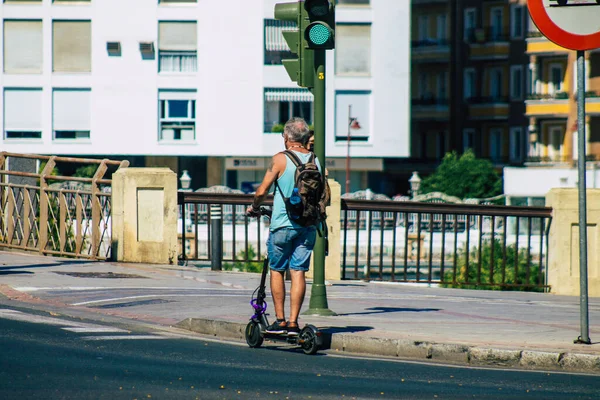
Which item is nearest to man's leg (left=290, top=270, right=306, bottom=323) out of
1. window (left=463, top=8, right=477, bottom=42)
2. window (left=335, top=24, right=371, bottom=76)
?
window (left=335, top=24, right=371, bottom=76)

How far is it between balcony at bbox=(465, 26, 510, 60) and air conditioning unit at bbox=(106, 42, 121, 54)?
22.7 meters

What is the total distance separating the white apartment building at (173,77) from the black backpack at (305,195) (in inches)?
1709

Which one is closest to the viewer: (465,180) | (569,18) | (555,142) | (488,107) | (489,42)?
(569,18)

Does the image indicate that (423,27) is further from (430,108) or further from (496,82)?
(496,82)

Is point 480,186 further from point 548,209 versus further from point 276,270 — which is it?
point 276,270

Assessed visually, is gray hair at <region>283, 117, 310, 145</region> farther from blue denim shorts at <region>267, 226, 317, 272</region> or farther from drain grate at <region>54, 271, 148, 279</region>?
drain grate at <region>54, 271, 148, 279</region>

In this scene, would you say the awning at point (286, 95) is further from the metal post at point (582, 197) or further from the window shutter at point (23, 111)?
the metal post at point (582, 197)

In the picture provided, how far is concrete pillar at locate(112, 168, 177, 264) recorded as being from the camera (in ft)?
54.6

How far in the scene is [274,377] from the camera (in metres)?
7.93

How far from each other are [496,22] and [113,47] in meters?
23.9

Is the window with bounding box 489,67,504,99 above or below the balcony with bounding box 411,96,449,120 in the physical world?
above

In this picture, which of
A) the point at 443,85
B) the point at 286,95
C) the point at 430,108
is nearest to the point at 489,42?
the point at 443,85

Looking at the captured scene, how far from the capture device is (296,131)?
376 inches

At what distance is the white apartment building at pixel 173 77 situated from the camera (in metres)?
52.4
